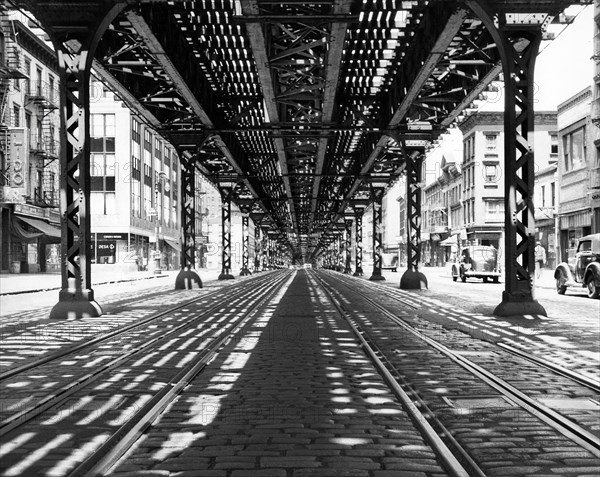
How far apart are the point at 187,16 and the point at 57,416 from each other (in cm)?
1297

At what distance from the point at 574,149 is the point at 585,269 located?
27.2 metres

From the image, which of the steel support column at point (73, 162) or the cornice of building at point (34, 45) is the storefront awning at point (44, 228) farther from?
the steel support column at point (73, 162)

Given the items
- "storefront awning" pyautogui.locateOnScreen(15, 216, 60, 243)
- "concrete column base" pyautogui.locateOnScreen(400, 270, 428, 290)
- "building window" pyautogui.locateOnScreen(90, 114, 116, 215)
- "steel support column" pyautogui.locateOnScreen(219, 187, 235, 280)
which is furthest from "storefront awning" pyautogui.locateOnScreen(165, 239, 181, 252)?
"concrete column base" pyautogui.locateOnScreen(400, 270, 428, 290)

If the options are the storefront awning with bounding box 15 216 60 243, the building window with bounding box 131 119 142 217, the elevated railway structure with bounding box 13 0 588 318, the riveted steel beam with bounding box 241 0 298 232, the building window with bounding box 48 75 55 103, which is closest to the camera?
the riveted steel beam with bounding box 241 0 298 232

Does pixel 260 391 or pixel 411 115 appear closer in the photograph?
pixel 260 391

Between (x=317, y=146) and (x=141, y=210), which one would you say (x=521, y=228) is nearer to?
(x=317, y=146)

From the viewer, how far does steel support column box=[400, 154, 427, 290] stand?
2997 centimetres

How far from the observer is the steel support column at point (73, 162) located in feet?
49.3

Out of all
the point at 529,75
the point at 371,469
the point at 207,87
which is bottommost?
the point at 371,469

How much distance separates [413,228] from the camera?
30.7m

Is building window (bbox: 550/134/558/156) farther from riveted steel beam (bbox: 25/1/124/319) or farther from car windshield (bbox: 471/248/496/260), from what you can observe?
riveted steel beam (bbox: 25/1/124/319)

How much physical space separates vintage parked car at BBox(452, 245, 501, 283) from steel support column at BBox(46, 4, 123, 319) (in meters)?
28.5

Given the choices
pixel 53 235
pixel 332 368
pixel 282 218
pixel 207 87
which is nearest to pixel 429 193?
pixel 282 218

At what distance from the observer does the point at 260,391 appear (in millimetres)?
7207
